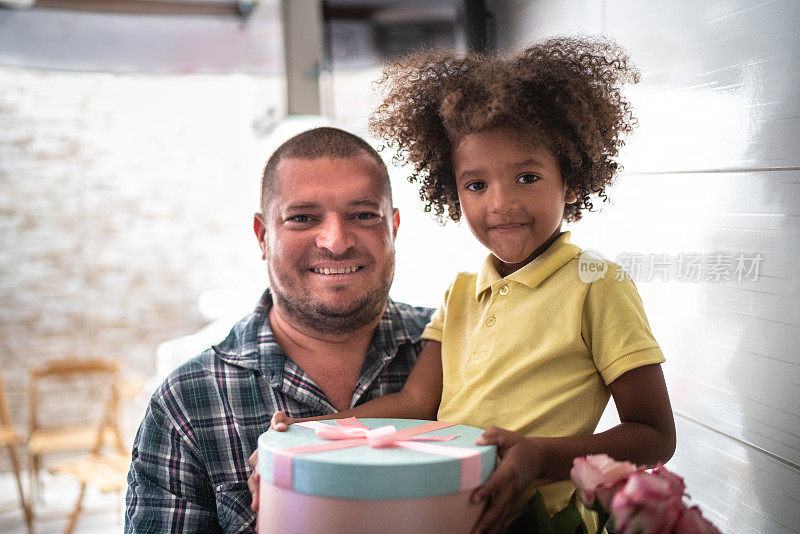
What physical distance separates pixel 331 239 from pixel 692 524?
767 mm

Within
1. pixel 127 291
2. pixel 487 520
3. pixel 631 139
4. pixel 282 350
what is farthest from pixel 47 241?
pixel 487 520

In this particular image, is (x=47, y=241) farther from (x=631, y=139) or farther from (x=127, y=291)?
(x=631, y=139)

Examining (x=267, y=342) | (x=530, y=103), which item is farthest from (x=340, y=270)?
(x=530, y=103)

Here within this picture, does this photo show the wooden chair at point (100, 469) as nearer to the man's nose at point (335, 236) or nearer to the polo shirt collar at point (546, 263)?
the man's nose at point (335, 236)

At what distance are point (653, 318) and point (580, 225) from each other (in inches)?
16.7

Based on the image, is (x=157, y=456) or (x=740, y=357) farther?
(x=157, y=456)

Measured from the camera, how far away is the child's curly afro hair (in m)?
1.09

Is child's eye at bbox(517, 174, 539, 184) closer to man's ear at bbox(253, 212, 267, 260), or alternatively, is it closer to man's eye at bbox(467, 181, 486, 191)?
man's eye at bbox(467, 181, 486, 191)

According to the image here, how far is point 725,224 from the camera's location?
44.0 inches

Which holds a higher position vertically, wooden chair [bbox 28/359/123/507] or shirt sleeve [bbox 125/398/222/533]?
shirt sleeve [bbox 125/398/222/533]

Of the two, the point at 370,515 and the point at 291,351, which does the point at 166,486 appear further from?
the point at 370,515

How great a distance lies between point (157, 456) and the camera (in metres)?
1.25

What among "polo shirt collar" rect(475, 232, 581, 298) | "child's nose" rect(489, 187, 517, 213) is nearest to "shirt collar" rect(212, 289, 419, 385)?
"polo shirt collar" rect(475, 232, 581, 298)

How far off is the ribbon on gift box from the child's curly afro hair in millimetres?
479
